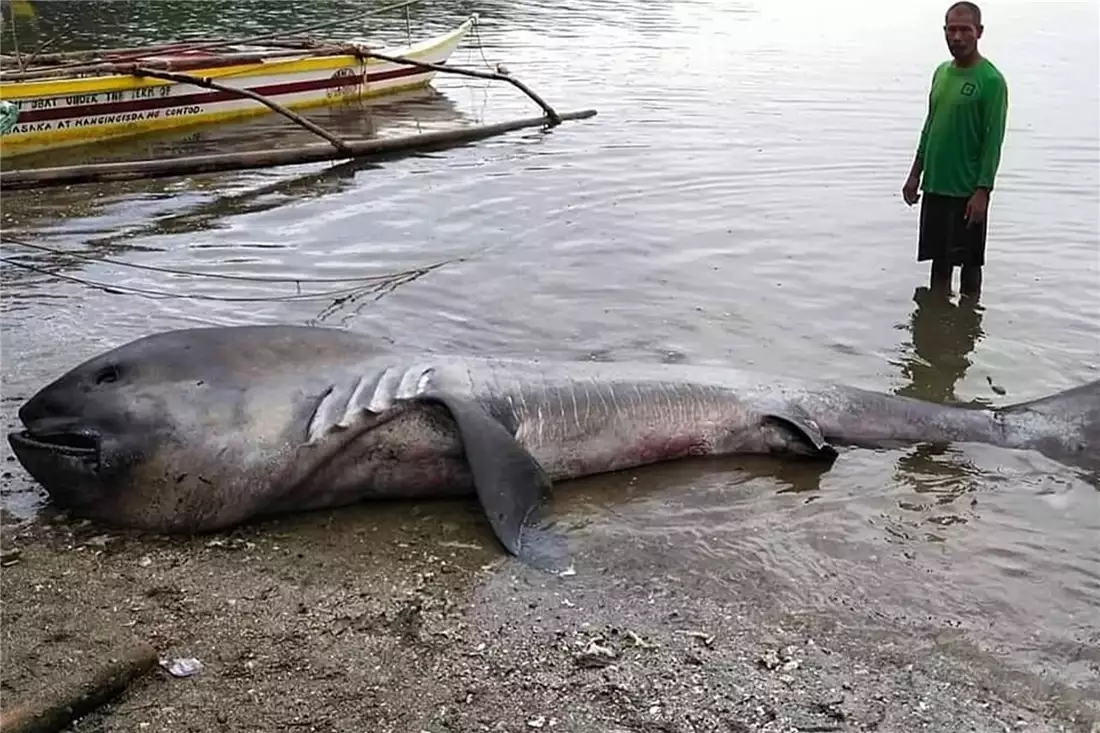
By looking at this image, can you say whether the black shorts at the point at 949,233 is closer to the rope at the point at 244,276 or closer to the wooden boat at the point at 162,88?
the rope at the point at 244,276

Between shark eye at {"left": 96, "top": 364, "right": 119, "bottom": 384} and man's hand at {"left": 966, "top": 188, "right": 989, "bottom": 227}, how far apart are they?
19.1ft

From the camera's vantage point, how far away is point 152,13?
2850 centimetres

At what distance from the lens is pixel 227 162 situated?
39.0 feet

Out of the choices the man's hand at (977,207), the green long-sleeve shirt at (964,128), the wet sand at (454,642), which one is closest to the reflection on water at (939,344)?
the man's hand at (977,207)

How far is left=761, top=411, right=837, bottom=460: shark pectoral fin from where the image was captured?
577cm

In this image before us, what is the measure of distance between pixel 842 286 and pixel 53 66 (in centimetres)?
1067

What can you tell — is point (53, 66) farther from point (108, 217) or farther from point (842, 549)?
point (842, 549)

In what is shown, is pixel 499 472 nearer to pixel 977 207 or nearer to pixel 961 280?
pixel 977 207

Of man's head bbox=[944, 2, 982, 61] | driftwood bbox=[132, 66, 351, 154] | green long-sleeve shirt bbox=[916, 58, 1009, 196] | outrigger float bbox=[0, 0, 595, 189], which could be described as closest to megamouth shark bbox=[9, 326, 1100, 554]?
green long-sleeve shirt bbox=[916, 58, 1009, 196]

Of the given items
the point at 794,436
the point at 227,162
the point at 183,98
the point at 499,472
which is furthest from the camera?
the point at 183,98

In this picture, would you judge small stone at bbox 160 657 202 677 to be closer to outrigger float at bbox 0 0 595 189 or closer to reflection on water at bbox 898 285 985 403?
reflection on water at bbox 898 285 985 403

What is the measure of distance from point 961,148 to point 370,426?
5017 millimetres

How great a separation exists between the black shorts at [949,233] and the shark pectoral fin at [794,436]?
125 inches

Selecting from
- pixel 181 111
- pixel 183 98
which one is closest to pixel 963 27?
pixel 183 98
